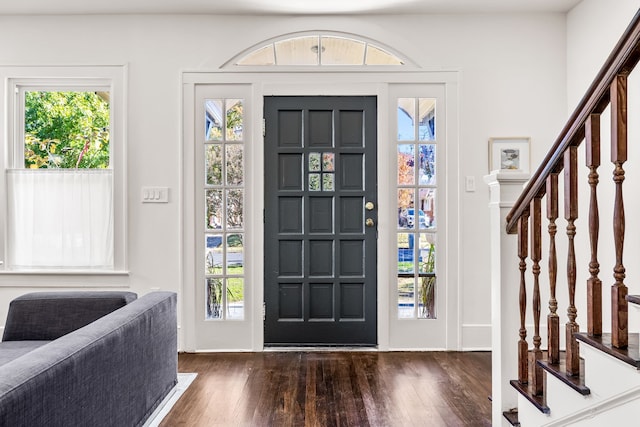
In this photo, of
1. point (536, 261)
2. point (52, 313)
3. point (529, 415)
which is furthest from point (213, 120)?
point (529, 415)

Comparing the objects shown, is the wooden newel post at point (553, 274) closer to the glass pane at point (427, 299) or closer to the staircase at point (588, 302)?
the staircase at point (588, 302)

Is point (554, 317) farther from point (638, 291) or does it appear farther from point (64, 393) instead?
point (64, 393)

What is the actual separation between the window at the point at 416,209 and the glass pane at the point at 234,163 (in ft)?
3.92

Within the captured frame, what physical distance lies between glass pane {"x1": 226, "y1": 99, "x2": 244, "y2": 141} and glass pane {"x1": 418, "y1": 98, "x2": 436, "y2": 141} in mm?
1356

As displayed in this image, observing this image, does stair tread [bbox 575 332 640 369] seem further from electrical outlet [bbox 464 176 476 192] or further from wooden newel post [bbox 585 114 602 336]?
electrical outlet [bbox 464 176 476 192]

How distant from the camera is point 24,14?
3359 mm

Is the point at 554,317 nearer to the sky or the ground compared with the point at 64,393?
nearer to the sky

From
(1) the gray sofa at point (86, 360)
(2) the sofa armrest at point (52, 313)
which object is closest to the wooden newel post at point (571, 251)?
(1) the gray sofa at point (86, 360)

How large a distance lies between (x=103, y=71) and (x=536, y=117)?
128 inches

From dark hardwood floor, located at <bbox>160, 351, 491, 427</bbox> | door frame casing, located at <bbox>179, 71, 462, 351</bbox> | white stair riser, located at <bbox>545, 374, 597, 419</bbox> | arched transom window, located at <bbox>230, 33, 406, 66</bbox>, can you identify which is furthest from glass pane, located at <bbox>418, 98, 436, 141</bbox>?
white stair riser, located at <bbox>545, 374, 597, 419</bbox>

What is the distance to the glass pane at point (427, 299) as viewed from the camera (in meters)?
3.45

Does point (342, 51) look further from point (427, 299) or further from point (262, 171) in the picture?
point (427, 299)

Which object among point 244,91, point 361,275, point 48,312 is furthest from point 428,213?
point 48,312

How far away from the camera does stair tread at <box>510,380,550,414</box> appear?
166cm
